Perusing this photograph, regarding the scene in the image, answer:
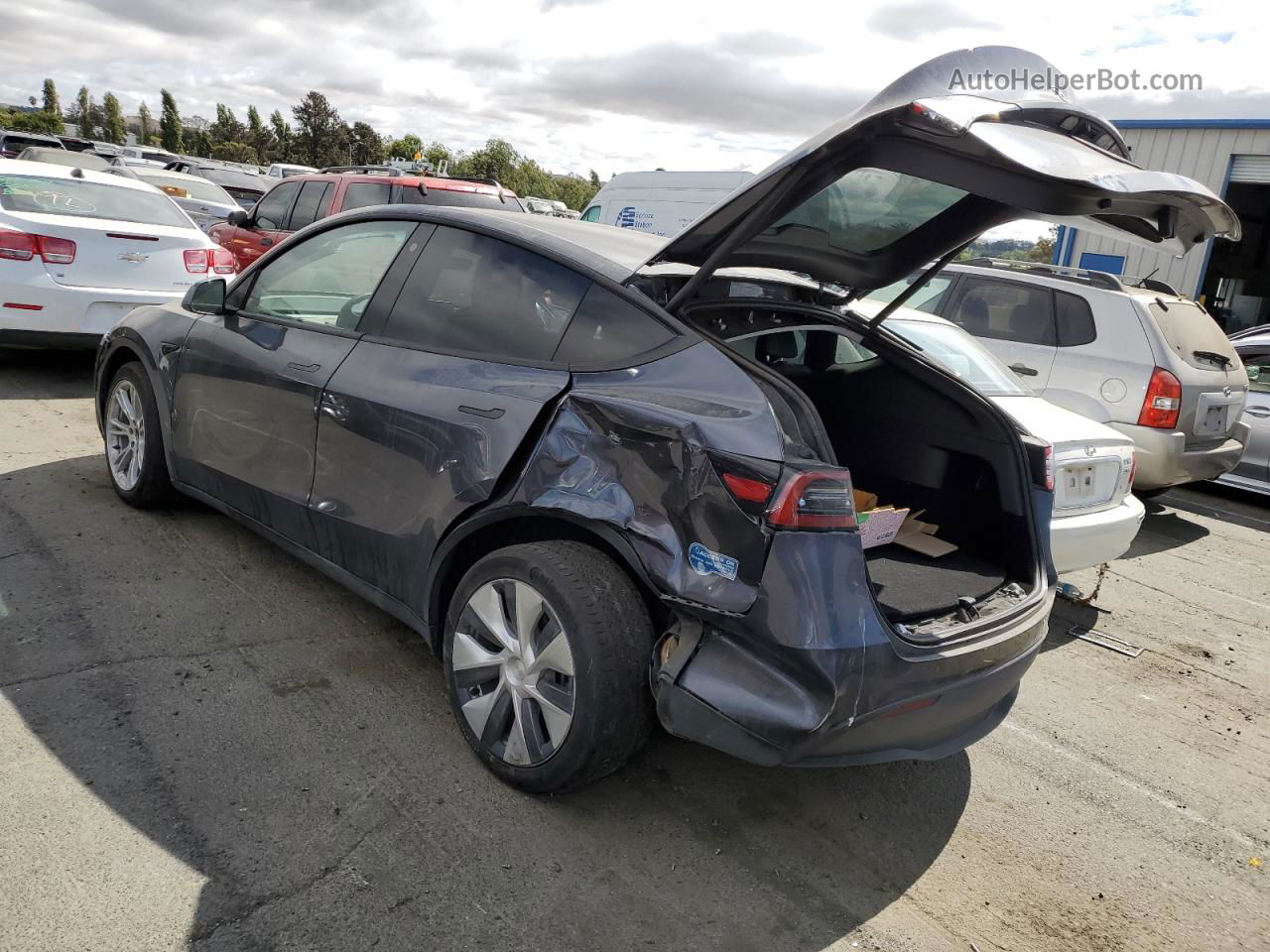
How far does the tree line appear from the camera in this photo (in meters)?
56.3

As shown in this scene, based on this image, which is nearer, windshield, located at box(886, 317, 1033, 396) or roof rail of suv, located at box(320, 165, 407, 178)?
windshield, located at box(886, 317, 1033, 396)

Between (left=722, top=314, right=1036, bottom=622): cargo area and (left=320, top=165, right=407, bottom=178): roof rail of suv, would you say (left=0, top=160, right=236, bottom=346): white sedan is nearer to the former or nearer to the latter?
(left=320, top=165, right=407, bottom=178): roof rail of suv

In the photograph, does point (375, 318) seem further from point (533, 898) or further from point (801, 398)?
point (533, 898)

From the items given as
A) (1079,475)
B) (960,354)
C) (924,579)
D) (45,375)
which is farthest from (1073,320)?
(45,375)

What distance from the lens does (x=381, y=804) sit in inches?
107

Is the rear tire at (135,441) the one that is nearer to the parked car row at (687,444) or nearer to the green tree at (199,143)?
the parked car row at (687,444)

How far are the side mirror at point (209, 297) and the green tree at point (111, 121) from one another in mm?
87168

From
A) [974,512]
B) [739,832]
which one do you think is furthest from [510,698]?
[974,512]

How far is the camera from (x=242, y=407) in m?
3.85

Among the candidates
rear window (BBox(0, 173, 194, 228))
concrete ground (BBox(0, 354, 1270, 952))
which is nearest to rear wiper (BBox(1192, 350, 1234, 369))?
concrete ground (BBox(0, 354, 1270, 952))

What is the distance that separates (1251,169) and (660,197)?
33.8 feet

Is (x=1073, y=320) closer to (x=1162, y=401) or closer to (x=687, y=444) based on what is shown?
(x=1162, y=401)

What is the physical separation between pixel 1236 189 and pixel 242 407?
67.9ft

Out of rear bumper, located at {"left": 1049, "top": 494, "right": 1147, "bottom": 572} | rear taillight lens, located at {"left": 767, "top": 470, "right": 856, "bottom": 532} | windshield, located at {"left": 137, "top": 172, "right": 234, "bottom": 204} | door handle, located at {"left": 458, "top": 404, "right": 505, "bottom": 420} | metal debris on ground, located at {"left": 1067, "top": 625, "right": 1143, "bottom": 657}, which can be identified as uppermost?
windshield, located at {"left": 137, "top": 172, "right": 234, "bottom": 204}
